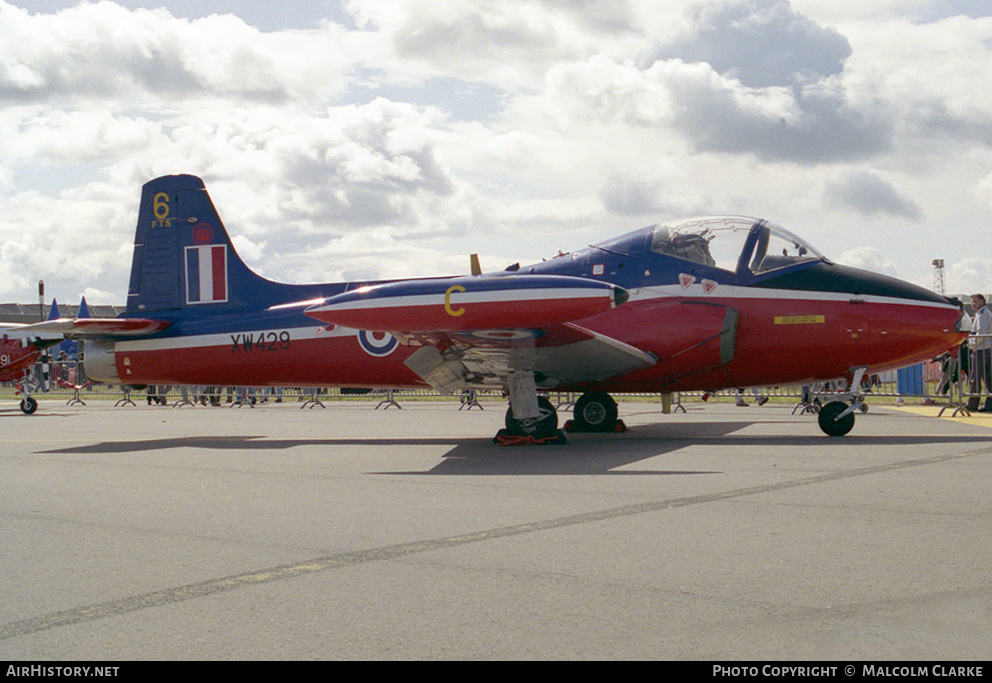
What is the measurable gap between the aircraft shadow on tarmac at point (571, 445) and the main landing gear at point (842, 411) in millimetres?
157

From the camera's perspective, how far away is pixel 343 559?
4434mm

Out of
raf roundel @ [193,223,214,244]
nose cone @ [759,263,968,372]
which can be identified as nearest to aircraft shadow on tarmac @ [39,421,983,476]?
nose cone @ [759,263,968,372]

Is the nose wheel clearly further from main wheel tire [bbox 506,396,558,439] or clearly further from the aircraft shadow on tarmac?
main wheel tire [bbox 506,396,558,439]

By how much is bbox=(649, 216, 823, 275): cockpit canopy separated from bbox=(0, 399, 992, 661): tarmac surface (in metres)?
2.90

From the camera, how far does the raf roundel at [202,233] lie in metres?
13.8

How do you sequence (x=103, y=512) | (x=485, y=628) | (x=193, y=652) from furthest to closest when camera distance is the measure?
(x=103, y=512)
(x=485, y=628)
(x=193, y=652)

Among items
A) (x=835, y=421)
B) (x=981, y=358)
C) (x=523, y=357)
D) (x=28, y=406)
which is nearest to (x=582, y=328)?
(x=523, y=357)

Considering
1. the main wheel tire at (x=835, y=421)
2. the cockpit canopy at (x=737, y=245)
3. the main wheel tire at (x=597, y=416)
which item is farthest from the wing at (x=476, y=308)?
the main wheel tire at (x=835, y=421)

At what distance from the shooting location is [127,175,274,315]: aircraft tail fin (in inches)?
531

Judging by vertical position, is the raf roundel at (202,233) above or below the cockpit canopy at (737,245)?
above

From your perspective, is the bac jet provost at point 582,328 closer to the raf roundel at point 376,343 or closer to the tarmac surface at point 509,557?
the raf roundel at point 376,343

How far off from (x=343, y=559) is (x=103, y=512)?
2618 millimetres
